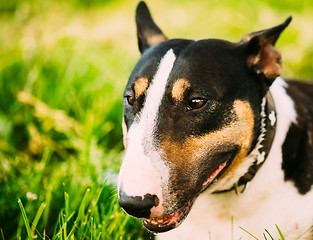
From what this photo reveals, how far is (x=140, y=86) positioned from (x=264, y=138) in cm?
70

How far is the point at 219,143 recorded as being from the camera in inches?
89.9

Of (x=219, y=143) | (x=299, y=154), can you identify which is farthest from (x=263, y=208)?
(x=219, y=143)

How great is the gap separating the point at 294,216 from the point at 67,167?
5.33 feet

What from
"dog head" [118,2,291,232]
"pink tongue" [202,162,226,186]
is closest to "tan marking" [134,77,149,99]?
"dog head" [118,2,291,232]

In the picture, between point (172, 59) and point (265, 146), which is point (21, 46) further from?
point (265, 146)

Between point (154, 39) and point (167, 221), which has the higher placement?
point (154, 39)

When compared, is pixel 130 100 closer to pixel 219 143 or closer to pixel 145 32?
pixel 219 143

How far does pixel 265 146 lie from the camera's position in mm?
2434

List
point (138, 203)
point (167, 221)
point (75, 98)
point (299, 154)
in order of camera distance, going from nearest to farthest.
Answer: point (138, 203), point (167, 221), point (299, 154), point (75, 98)

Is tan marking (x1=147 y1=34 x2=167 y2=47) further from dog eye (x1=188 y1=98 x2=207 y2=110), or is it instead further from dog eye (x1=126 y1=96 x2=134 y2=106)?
dog eye (x1=188 y1=98 x2=207 y2=110)

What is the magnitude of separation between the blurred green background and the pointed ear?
2.89 ft

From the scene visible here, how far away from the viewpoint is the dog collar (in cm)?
242

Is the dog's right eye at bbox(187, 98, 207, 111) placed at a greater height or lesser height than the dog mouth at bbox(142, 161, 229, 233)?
greater

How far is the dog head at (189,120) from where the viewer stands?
2.07 meters
